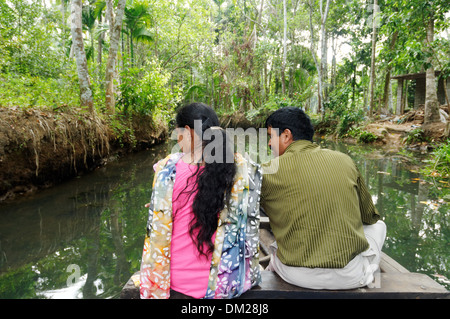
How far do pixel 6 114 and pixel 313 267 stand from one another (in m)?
5.24

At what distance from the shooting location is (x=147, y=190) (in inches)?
220

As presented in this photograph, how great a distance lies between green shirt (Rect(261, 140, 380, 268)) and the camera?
1535 millimetres

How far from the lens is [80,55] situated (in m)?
6.59

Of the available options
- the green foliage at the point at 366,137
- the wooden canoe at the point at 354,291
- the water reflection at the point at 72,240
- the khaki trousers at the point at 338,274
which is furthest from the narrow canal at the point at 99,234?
the green foliage at the point at 366,137

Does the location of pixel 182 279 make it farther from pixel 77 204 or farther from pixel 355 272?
pixel 77 204

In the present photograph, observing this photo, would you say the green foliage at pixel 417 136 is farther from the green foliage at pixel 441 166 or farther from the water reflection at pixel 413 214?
the green foliage at pixel 441 166

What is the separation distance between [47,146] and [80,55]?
2.39 m

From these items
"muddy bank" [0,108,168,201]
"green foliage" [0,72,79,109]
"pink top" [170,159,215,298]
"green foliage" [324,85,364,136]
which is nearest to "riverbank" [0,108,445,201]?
"muddy bank" [0,108,168,201]

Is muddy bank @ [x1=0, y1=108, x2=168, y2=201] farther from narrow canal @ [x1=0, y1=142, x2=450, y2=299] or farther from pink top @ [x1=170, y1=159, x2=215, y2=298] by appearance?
pink top @ [x1=170, y1=159, x2=215, y2=298]

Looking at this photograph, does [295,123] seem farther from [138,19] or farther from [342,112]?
[342,112]

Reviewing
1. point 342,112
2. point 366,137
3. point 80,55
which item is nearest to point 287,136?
point 80,55

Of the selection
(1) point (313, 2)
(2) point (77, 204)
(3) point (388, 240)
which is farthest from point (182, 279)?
(1) point (313, 2)

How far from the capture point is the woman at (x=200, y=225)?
4.68ft

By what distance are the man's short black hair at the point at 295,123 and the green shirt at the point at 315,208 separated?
13 centimetres
